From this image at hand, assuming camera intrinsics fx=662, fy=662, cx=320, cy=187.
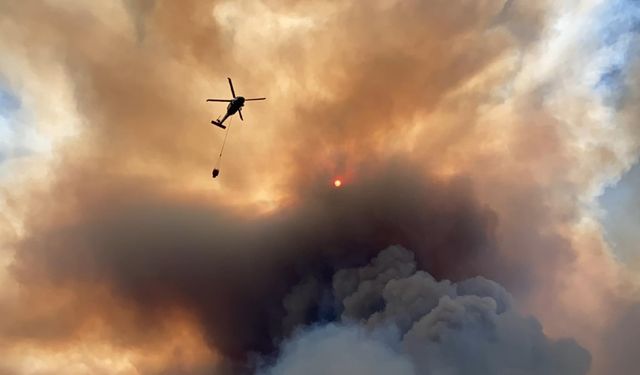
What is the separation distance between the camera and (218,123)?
5851 inches

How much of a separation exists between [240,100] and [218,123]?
715 cm

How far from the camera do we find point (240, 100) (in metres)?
148
